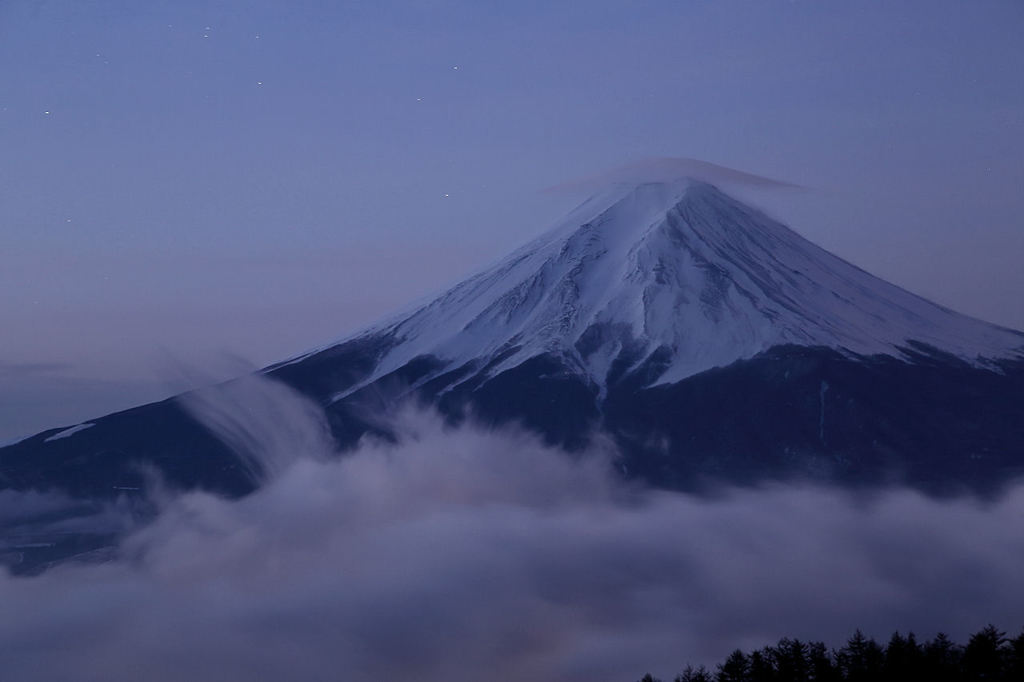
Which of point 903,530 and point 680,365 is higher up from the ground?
point 680,365

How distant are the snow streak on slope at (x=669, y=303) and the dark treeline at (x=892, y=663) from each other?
1748 inches

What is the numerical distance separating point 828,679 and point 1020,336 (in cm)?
6371

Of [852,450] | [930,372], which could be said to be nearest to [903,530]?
[852,450]

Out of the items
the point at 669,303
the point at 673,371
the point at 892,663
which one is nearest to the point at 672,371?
the point at 673,371

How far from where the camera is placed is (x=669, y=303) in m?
82.8

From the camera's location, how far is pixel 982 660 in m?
32.5

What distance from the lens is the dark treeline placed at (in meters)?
32.4

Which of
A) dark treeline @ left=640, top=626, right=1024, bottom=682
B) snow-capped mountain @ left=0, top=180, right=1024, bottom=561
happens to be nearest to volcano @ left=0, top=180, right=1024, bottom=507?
snow-capped mountain @ left=0, top=180, right=1024, bottom=561

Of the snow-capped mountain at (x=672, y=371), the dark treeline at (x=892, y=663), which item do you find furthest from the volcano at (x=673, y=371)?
the dark treeline at (x=892, y=663)

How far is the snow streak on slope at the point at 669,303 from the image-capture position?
81.2 m

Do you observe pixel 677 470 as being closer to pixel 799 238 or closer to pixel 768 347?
pixel 768 347

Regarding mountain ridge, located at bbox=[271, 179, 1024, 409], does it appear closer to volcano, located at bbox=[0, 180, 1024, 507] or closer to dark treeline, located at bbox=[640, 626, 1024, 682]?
volcano, located at bbox=[0, 180, 1024, 507]

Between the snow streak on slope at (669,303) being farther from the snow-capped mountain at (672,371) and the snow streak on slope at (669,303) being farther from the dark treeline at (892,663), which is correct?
the dark treeline at (892,663)

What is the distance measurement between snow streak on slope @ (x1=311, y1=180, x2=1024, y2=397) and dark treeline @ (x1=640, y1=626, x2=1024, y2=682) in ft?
146
